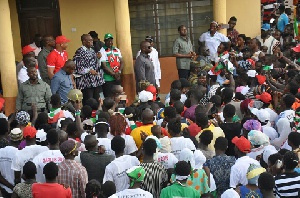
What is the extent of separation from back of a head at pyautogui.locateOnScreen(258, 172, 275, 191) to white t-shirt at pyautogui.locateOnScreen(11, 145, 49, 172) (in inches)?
113

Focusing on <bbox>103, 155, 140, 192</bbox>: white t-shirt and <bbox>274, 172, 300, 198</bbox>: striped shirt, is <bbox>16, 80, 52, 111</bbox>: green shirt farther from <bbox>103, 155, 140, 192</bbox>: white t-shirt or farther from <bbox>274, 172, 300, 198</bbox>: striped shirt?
<bbox>274, 172, 300, 198</bbox>: striped shirt

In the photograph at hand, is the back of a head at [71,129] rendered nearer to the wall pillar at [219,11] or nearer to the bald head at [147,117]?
the bald head at [147,117]

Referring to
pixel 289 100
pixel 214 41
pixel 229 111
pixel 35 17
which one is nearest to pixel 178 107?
pixel 229 111

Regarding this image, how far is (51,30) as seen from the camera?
627 inches

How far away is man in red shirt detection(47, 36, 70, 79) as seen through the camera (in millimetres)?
12672

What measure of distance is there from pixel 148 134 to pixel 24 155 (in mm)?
1632

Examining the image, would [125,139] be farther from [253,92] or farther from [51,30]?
[51,30]

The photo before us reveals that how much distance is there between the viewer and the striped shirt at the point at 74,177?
25.5 feet

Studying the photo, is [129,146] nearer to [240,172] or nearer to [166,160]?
[166,160]

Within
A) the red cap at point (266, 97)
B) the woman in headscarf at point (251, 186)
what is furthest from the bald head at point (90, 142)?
the red cap at point (266, 97)

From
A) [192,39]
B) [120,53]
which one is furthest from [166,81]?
[120,53]

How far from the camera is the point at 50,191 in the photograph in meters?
7.14

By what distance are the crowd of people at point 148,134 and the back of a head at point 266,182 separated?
1 centimetres

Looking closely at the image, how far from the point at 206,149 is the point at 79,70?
208 inches
